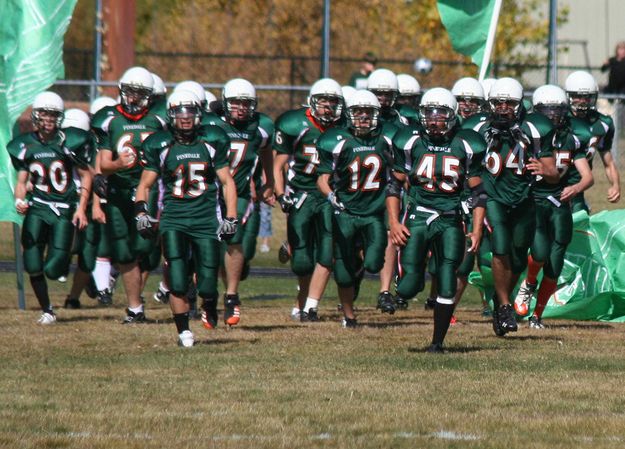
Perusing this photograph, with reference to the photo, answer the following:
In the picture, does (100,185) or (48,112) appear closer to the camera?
(100,185)

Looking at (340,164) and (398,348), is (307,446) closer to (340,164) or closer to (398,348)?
(398,348)

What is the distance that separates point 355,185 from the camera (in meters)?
11.9

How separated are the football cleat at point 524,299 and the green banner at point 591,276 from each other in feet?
2.23

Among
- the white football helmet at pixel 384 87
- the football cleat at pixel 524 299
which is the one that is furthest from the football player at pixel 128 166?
the football cleat at pixel 524 299

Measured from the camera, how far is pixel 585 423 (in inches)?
310

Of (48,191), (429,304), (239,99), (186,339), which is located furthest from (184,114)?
(429,304)

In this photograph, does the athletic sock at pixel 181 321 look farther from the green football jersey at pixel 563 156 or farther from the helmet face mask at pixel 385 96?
the helmet face mask at pixel 385 96

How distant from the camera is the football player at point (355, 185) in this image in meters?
11.8

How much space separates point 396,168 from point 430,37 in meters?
17.2

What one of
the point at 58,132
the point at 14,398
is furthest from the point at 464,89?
the point at 14,398

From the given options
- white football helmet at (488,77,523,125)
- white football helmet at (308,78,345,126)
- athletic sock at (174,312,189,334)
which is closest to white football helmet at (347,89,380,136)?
white football helmet at (308,78,345,126)

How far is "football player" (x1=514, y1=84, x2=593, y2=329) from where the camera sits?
12.0m

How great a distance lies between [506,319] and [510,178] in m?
1.04

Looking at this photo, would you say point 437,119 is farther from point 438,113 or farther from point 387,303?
point 387,303
